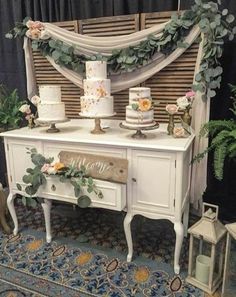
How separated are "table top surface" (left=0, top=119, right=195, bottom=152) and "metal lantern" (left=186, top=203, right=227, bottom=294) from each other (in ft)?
1.36

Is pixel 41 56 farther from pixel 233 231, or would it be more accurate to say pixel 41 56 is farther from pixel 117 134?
pixel 233 231

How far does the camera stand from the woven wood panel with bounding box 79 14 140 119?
6.67 ft

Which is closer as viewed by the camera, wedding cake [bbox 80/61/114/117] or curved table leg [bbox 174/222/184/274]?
curved table leg [bbox 174/222/184/274]

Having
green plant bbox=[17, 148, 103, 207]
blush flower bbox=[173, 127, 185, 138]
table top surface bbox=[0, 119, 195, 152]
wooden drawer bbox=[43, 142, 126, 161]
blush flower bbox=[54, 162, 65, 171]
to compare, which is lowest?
green plant bbox=[17, 148, 103, 207]

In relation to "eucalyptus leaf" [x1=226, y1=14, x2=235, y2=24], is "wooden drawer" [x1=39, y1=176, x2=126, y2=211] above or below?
below

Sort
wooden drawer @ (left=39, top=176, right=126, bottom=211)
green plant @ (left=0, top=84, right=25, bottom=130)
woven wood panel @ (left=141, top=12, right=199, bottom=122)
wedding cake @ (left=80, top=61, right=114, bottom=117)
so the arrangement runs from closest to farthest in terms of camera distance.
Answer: wooden drawer @ (left=39, top=176, right=126, bottom=211) → wedding cake @ (left=80, top=61, right=114, bottom=117) → woven wood panel @ (left=141, top=12, right=199, bottom=122) → green plant @ (left=0, top=84, right=25, bottom=130)

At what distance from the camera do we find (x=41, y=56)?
2.33 m

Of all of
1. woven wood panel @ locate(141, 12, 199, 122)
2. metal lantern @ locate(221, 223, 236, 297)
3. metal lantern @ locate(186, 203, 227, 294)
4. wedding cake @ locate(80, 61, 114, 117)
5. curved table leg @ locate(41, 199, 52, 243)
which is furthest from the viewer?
curved table leg @ locate(41, 199, 52, 243)

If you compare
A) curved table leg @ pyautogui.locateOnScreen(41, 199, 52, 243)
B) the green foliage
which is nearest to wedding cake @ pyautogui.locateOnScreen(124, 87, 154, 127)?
the green foliage

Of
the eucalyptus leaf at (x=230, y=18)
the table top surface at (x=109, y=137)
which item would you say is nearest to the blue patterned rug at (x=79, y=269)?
the table top surface at (x=109, y=137)

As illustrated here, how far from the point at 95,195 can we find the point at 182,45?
1107 millimetres

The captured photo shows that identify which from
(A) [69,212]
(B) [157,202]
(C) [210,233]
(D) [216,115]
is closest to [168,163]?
(B) [157,202]

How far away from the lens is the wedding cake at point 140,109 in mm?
1716

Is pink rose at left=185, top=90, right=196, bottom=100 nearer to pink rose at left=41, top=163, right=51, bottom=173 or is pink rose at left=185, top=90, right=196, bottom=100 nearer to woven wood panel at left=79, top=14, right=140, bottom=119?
woven wood panel at left=79, top=14, right=140, bottom=119
